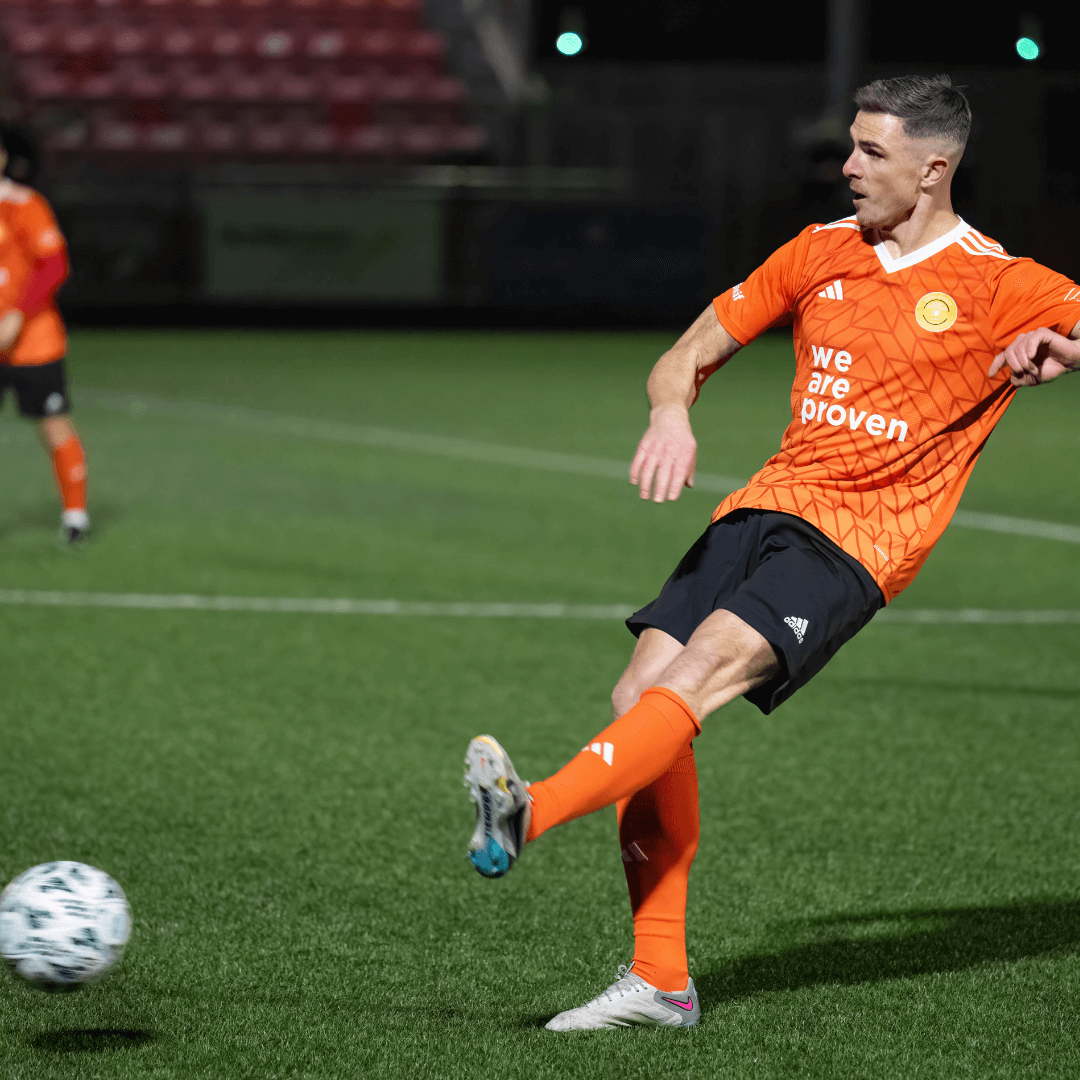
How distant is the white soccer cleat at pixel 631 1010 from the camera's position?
324 cm

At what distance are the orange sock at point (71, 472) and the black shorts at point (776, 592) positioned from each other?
5749mm

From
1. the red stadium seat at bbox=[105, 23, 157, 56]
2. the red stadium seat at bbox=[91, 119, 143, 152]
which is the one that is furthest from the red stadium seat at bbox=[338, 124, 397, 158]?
the red stadium seat at bbox=[105, 23, 157, 56]

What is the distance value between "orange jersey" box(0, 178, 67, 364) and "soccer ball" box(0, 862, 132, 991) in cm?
553

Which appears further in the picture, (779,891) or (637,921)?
(779,891)

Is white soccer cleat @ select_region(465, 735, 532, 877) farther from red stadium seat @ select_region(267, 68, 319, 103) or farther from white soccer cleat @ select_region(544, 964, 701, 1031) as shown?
red stadium seat @ select_region(267, 68, 319, 103)

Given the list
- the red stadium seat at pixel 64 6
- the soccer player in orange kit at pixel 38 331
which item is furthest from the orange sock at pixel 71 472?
the red stadium seat at pixel 64 6

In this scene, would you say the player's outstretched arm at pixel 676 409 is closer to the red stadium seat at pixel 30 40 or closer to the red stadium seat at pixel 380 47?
the red stadium seat at pixel 380 47

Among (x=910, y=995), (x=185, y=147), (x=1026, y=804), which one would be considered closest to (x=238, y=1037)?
(x=910, y=995)

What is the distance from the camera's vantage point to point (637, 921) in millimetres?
3383

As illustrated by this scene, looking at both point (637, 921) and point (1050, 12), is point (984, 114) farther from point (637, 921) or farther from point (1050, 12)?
point (637, 921)

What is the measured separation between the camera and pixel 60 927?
303 cm

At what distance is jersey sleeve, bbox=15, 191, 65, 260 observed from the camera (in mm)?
8055

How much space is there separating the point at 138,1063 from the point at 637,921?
100cm

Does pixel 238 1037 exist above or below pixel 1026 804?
above
